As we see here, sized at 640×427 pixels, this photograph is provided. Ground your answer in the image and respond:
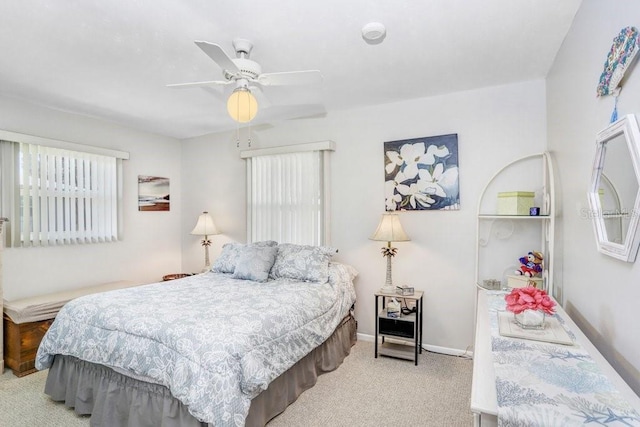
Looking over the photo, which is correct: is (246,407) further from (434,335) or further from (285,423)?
(434,335)

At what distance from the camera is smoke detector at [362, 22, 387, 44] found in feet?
6.44

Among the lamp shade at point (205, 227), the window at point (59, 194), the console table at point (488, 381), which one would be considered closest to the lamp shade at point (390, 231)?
the console table at point (488, 381)

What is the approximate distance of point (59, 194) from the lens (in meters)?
3.45

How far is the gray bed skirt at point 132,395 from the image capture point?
1.83 metres

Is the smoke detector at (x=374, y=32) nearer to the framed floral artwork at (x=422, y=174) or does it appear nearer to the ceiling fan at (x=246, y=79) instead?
the ceiling fan at (x=246, y=79)

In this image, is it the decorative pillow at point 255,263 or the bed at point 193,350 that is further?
the decorative pillow at point 255,263

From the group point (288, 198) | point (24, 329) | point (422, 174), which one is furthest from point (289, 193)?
point (24, 329)

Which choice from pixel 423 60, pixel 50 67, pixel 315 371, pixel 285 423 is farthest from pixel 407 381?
pixel 50 67

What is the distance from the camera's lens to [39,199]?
330cm

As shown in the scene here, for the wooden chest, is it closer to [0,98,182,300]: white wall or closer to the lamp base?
[0,98,182,300]: white wall

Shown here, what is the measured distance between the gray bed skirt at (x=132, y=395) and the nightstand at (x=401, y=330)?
0.74 metres

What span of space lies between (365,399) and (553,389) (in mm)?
1637

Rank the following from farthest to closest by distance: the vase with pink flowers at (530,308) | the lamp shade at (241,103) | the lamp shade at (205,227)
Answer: the lamp shade at (205,227)
the lamp shade at (241,103)
the vase with pink flowers at (530,308)

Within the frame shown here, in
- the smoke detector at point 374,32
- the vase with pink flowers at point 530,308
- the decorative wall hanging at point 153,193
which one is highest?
the smoke detector at point 374,32
